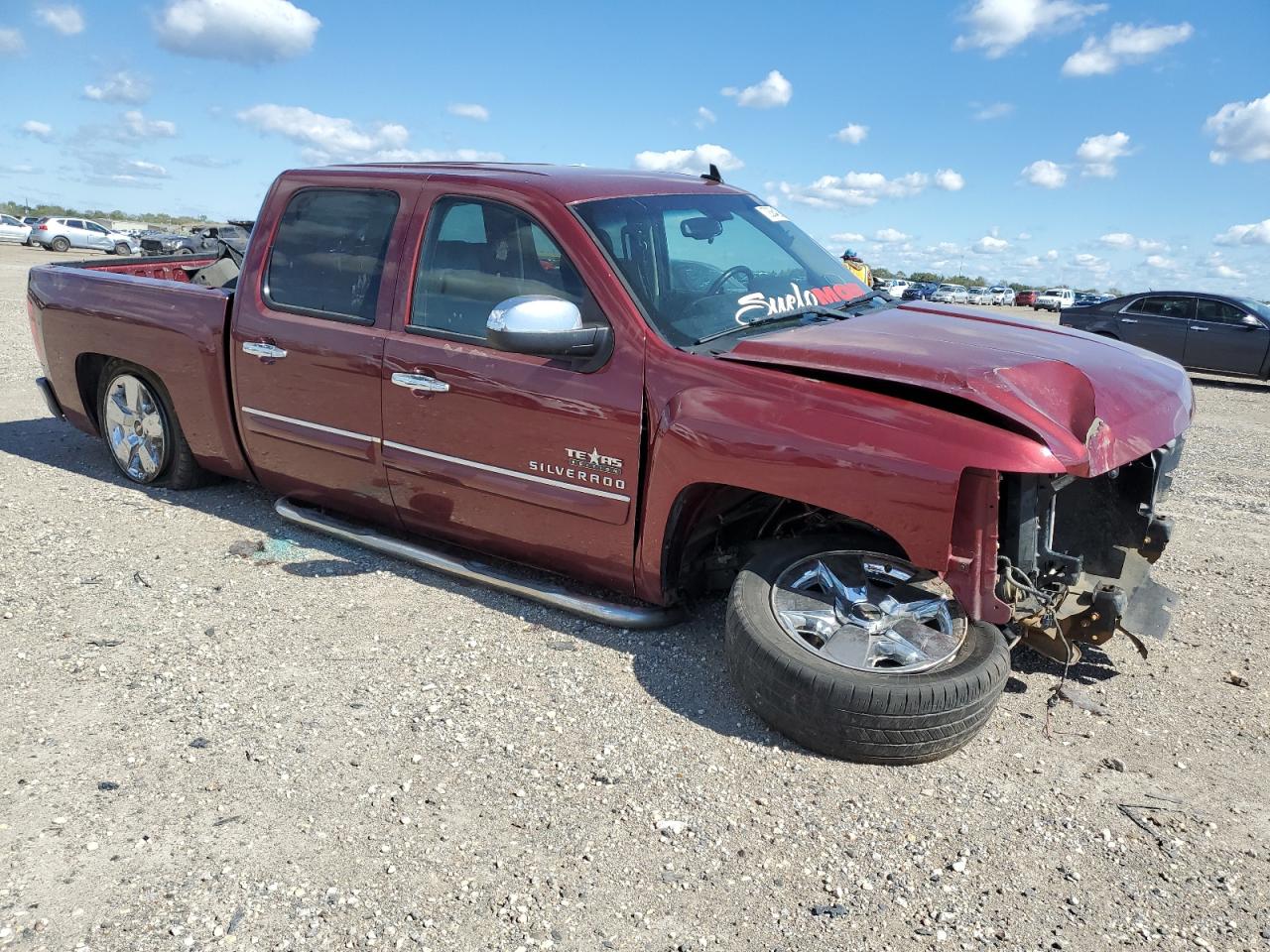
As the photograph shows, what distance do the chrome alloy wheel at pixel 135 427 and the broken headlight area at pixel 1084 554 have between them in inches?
179

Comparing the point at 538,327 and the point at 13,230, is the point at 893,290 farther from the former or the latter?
the point at 13,230

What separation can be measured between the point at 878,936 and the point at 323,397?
3.20 meters

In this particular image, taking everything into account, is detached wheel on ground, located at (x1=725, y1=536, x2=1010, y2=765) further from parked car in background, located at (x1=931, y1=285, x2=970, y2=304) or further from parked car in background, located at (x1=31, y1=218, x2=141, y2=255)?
parked car in background, located at (x1=931, y1=285, x2=970, y2=304)

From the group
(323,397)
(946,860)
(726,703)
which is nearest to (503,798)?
(726,703)

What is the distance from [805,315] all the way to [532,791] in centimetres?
216

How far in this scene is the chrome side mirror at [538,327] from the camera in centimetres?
337

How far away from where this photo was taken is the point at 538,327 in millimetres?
3385

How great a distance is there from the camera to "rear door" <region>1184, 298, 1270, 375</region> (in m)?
14.3

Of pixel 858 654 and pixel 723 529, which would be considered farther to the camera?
pixel 723 529

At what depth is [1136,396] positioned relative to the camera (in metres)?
3.28

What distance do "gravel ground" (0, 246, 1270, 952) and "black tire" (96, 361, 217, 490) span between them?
1115 millimetres

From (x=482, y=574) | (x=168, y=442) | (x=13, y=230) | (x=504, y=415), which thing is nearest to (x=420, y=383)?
(x=504, y=415)

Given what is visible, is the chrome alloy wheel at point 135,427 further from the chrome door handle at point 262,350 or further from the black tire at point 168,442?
the chrome door handle at point 262,350

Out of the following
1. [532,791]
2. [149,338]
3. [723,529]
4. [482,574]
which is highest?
[149,338]
